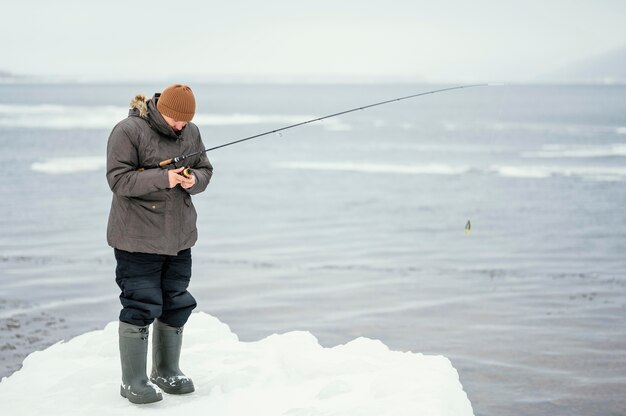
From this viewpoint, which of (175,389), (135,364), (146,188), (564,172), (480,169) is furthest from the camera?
(480,169)

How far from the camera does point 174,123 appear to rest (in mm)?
4461

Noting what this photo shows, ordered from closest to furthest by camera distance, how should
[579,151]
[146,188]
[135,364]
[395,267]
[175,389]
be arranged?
1. [146,188]
2. [135,364]
3. [175,389]
4. [395,267]
5. [579,151]

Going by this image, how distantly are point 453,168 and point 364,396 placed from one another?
717 inches

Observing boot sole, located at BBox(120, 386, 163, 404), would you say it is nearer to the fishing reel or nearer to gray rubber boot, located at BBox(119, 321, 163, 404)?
gray rubber boot, located at BBox(119, 321, 163, 404)

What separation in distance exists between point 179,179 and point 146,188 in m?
0.17

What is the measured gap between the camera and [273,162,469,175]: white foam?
2138cm

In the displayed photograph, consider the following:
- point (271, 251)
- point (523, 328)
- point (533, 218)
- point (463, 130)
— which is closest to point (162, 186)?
point (523, 328)

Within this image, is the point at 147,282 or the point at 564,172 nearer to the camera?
the point at 147,282

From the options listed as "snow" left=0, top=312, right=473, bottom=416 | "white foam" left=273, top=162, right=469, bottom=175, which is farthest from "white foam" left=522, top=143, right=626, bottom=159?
"snow" left=0, top=312, right=473, bottom=416

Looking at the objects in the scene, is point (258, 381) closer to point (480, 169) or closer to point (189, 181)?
point (189, 181)

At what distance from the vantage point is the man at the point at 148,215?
171 inches

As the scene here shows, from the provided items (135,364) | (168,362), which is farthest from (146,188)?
(168,362)

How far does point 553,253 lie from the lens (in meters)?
10.8

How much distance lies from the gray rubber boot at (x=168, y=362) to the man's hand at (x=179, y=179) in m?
0.84
